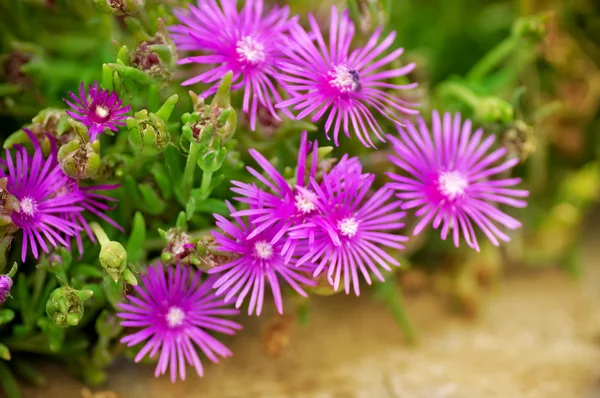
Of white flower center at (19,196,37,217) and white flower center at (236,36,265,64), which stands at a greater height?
white flower center at (236,36,265,64)

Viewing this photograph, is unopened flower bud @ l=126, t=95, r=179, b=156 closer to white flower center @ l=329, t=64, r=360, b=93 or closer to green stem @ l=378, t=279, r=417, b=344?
white flower center @ l=329, t=64, r=360, b=93

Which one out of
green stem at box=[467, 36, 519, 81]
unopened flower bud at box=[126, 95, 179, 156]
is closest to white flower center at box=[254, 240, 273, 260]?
unopened flower bud at box=[126, 95, 179, 156]

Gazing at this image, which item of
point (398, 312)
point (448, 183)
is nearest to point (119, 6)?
point (448, 183)

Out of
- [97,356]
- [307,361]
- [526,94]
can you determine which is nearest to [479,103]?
[526,94]

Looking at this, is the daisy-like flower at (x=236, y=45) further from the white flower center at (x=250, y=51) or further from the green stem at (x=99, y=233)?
the green stem at (x=99, y=233)

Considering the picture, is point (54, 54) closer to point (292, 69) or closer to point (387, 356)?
point (292, 69)

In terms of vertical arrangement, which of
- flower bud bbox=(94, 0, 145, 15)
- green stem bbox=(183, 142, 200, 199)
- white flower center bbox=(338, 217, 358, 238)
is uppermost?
flower bud bbox=(94, 0, 145, 15)

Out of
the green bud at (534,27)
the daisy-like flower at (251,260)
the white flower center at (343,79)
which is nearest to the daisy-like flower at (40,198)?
the daisy-like flower at (251,260)
